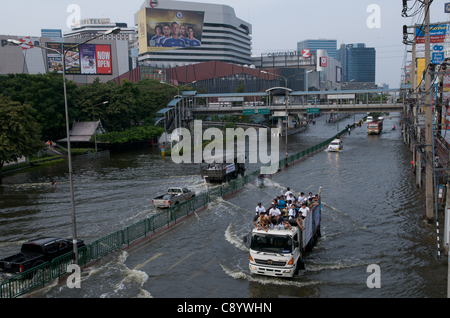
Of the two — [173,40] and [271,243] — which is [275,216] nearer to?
[271,243]

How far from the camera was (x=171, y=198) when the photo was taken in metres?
24.8

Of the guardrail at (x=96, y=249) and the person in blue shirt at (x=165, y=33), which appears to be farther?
the person in blue shirt at (x=165, y=33)

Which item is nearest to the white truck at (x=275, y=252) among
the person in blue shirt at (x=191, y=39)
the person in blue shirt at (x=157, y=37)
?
the person in blue shirt at (x=157, y=37)

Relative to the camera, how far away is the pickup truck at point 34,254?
46.1 ft

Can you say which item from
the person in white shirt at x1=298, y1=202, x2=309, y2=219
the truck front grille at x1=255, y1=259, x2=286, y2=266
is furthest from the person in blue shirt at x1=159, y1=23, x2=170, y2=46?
the truck front grille at x1=255, y1=259, x2=286, y2=266

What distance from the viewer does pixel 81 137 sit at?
198 ft

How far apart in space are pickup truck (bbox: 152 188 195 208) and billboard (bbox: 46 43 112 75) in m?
82.1

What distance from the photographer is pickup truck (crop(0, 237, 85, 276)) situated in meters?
14.0

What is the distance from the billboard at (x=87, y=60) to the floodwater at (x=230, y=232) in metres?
64.4

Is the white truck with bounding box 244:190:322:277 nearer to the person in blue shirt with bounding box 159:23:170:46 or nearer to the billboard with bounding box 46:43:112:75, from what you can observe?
the billboard with bounding box 46:43:112:75

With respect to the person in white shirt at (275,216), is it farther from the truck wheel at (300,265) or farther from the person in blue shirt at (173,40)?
the person in blue shirt at (173,40)

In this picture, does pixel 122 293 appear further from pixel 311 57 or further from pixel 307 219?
pixel 311 57

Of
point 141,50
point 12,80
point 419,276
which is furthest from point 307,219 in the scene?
point 141,50
